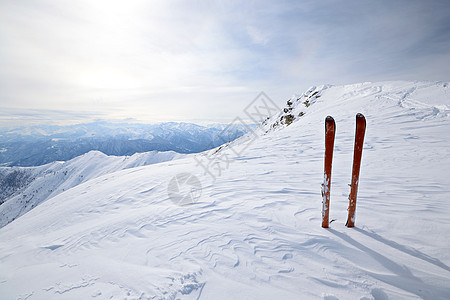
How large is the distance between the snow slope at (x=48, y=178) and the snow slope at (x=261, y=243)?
357 ft

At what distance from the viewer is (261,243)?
10.7 ft

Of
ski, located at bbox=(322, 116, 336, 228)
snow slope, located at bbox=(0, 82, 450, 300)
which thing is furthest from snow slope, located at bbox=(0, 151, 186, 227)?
ski, located at bbox=(322, 116, 336, 228)

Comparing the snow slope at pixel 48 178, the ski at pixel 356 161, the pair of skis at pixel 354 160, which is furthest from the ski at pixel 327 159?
the snow slope at pixel 48 178

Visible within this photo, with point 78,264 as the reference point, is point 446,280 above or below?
above

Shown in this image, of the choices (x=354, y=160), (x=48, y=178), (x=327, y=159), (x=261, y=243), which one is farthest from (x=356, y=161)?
(x=48, y=178)

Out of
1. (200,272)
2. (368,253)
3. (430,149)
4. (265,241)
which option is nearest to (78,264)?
(200,272)

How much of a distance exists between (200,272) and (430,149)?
9.41 m

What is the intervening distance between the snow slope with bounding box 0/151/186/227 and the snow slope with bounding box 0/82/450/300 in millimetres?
108764

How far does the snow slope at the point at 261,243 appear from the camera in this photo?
2.45 meters

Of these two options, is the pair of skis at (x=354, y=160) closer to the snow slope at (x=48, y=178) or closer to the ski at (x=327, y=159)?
the ski at (x=327, y=159)

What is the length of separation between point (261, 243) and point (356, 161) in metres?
2.28

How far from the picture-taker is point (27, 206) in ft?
278

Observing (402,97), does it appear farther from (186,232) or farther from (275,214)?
(186,232)

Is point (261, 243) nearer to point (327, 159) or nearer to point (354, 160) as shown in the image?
point (327, 159)
